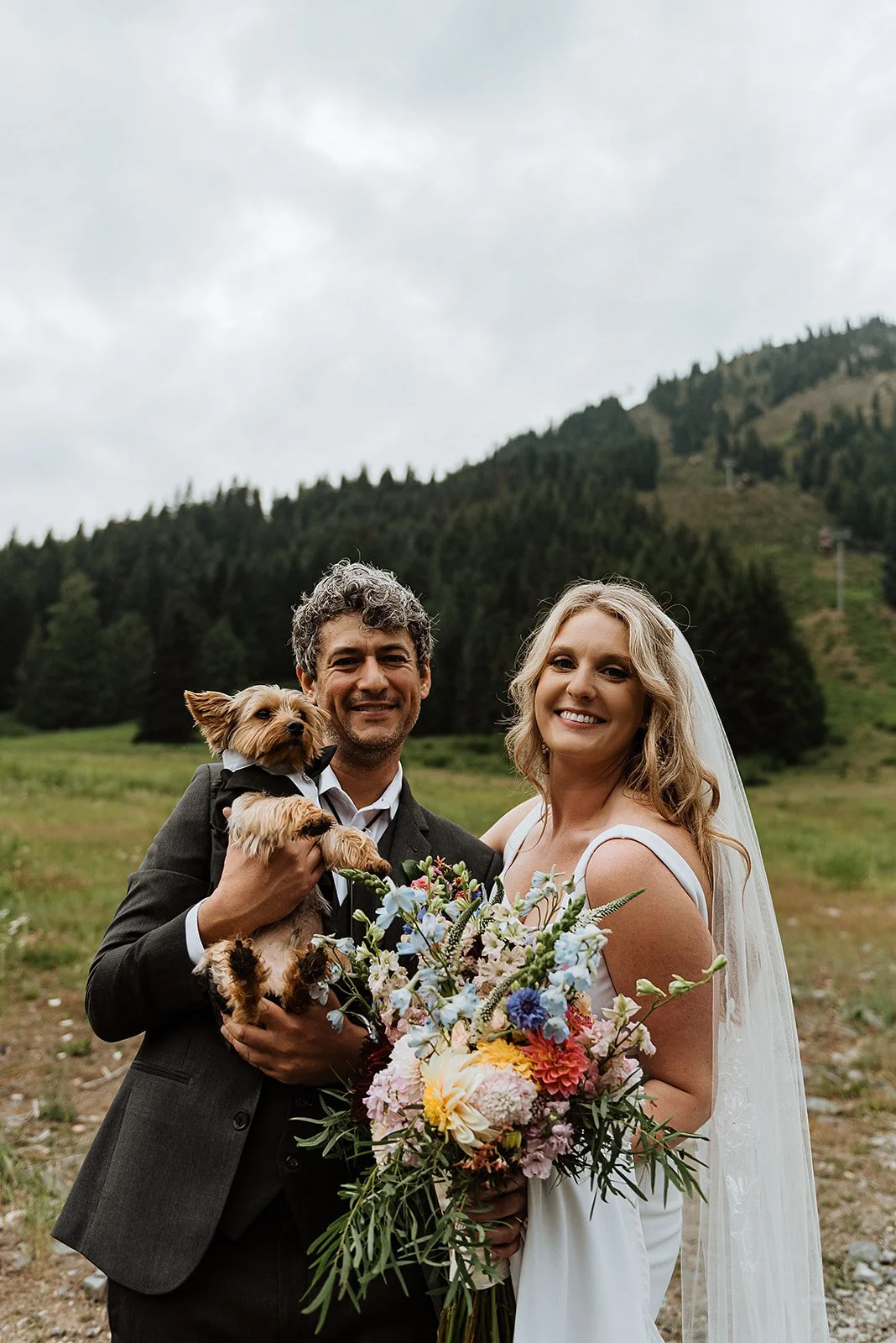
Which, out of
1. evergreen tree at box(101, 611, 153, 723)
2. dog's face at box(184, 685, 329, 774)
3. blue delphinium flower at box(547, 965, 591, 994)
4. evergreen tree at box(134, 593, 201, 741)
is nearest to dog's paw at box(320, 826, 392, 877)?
dog's face at box(184, 685, 329, 774)

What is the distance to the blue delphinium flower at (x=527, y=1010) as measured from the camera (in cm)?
222

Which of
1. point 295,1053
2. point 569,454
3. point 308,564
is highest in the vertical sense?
point 569,454

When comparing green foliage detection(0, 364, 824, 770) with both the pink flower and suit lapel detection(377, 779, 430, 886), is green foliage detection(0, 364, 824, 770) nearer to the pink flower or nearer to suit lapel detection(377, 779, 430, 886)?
suit lapel detection(377, 779, 430, 886)

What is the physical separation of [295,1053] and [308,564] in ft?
290

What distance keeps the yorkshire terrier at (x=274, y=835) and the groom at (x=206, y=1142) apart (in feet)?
0.22

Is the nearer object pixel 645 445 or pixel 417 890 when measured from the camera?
pixel 417 890

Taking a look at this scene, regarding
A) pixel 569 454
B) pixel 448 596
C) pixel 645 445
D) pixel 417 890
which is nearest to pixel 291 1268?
pixel 417 890

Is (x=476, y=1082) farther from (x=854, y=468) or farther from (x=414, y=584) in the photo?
(x=854, y=468)

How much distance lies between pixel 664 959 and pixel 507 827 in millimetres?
1507

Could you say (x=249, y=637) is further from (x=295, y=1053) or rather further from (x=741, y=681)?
(x=295, y=1053)

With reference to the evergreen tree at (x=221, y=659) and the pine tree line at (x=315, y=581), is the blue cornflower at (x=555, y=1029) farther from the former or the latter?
the evergreen tree at (x=221, y=659)

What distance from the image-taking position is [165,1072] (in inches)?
118

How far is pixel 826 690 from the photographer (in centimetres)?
8575

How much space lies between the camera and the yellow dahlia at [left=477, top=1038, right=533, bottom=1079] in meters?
2.23
